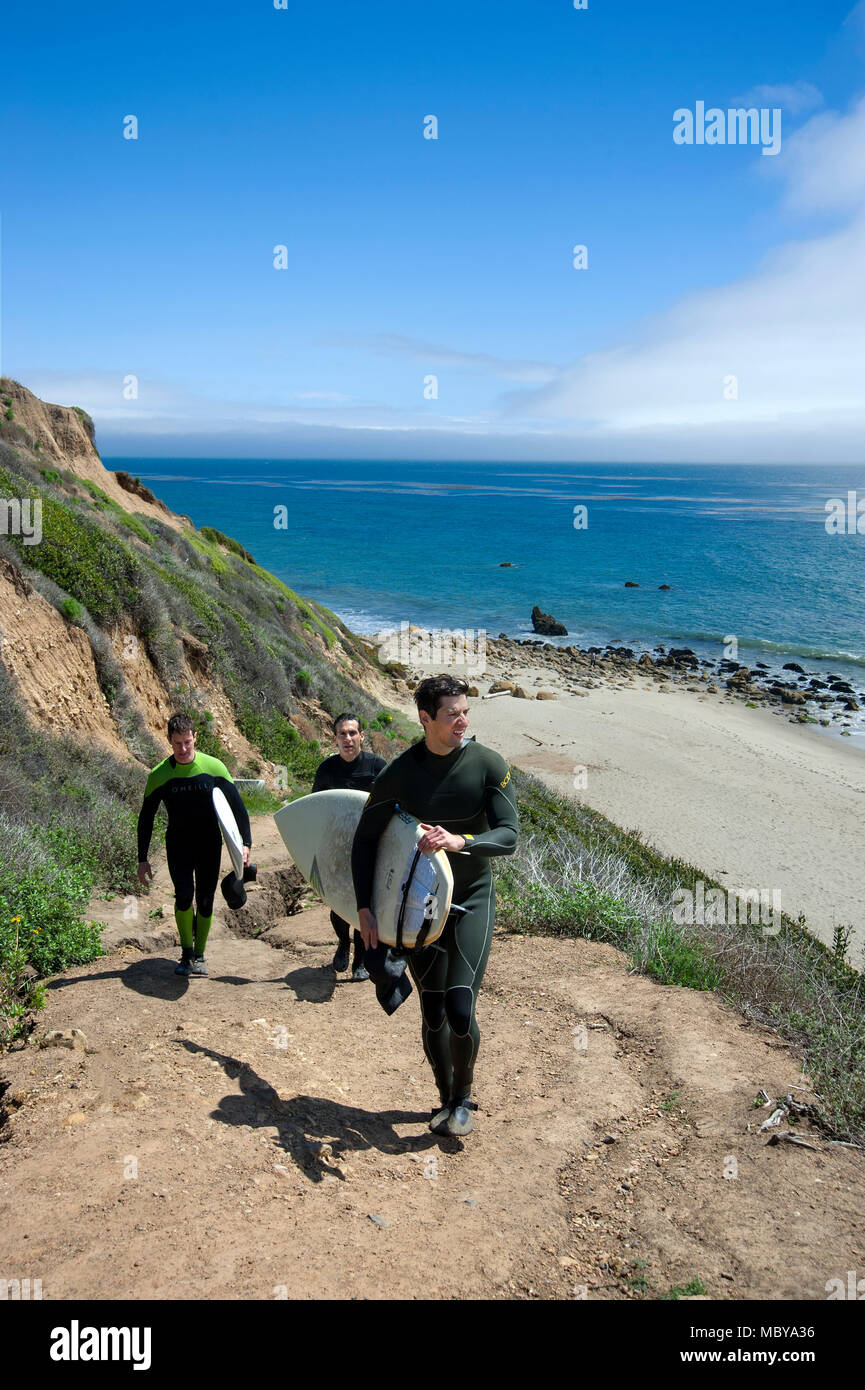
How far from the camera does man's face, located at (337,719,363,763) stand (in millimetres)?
6227

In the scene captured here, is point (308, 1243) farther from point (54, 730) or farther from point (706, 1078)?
point (54, 730)

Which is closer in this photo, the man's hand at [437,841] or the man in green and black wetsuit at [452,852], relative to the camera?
the man's hand at [437,841]

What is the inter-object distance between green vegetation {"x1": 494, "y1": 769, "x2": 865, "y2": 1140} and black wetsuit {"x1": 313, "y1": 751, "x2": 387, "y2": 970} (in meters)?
1.59

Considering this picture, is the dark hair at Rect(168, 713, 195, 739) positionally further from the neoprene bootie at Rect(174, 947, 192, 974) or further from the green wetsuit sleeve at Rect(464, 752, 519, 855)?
the green wetsuit sleeve at Rect(464, 752, 519, 855)

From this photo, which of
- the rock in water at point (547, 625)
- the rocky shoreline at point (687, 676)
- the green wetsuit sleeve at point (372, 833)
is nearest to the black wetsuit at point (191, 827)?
the green wetsuit sleeve at point (372, 833)

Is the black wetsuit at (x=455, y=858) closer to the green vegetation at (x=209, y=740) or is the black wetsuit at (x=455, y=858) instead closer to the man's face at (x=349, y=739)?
the man's face at (x=349, y=739)

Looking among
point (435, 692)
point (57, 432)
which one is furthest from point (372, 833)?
point (57, 432)

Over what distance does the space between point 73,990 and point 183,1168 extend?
2.24 meters

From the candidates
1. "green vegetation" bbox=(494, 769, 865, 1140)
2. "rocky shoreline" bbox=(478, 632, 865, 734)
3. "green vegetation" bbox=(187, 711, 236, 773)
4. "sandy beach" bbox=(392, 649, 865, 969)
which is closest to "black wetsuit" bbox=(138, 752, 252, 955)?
"green vegetation" bbox=(494, 769, 865, 1140)

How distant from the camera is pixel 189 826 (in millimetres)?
5875

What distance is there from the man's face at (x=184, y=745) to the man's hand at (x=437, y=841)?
2558 mm

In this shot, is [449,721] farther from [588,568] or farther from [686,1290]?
[588,568]

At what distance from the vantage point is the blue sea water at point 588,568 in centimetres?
4784
